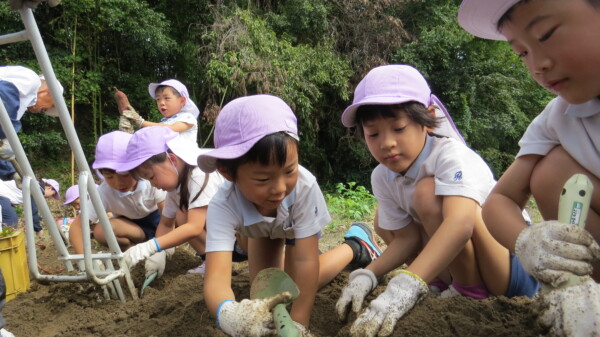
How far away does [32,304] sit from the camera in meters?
2.52

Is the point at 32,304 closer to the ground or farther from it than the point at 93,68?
closer to the ground

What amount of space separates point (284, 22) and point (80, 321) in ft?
30.4

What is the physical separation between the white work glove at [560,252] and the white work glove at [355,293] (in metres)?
0.68

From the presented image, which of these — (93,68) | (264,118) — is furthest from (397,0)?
(264,118)

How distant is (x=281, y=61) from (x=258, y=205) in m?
7.94

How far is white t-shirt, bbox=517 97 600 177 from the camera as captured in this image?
55.3 inches

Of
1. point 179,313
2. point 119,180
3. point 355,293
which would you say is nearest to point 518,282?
point 355,293

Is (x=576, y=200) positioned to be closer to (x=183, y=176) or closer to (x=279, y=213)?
(x=279, y=213)

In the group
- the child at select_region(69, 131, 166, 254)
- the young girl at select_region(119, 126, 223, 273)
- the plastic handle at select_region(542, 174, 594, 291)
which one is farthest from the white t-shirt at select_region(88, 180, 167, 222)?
the plastic handle at select_region(542, 174, 594, 291)

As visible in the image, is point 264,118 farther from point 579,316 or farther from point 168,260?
point 168,260

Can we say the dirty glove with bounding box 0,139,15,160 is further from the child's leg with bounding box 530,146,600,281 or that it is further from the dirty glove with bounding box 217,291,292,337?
the child's leg with bounding box 530,146,600,281

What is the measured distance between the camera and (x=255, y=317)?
149cm

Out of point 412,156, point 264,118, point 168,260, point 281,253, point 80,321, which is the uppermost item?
point 264,118

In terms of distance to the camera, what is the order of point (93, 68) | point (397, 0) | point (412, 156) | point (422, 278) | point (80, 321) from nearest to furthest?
point (422, 278) < point (412, 156) < point (80, 321) < point (93, 68) < point (397, 0)
